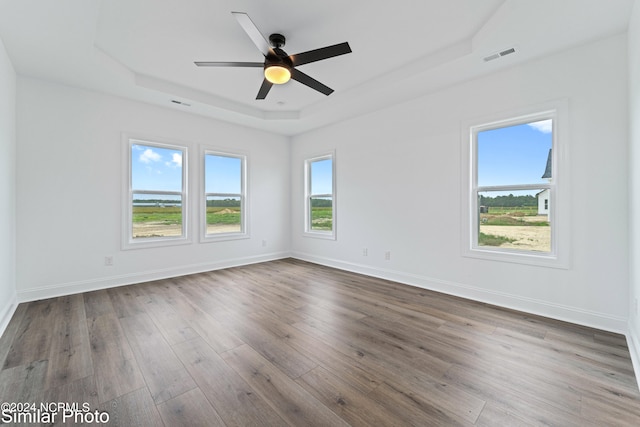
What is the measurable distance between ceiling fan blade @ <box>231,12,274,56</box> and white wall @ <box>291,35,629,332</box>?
7.74 ft

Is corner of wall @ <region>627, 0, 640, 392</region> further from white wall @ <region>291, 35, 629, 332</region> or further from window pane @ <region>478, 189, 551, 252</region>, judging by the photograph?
window pane @ <region>478, 189, 551, 252</region>

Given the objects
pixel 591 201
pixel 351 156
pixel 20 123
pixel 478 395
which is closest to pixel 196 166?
pixel 20 123

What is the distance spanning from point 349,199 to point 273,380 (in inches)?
136

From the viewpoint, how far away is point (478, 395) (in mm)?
1659

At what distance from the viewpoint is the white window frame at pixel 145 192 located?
3984mm

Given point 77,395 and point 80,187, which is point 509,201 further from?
point 80,187

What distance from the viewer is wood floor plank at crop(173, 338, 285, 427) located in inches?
58.0

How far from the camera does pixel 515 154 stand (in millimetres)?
3145

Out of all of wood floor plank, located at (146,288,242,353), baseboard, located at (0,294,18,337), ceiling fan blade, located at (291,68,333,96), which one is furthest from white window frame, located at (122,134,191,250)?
ceiling fan blade, located at (291,68,333,96)

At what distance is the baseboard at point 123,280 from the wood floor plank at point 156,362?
1.46 metres

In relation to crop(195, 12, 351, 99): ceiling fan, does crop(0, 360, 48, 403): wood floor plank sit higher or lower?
lower

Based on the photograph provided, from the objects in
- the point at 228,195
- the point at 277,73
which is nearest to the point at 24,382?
the point at 277,73

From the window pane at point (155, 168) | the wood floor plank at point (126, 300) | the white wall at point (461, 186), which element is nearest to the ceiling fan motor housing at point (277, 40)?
the white wall at point (461, 186)

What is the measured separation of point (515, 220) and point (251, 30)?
3.39 meters
